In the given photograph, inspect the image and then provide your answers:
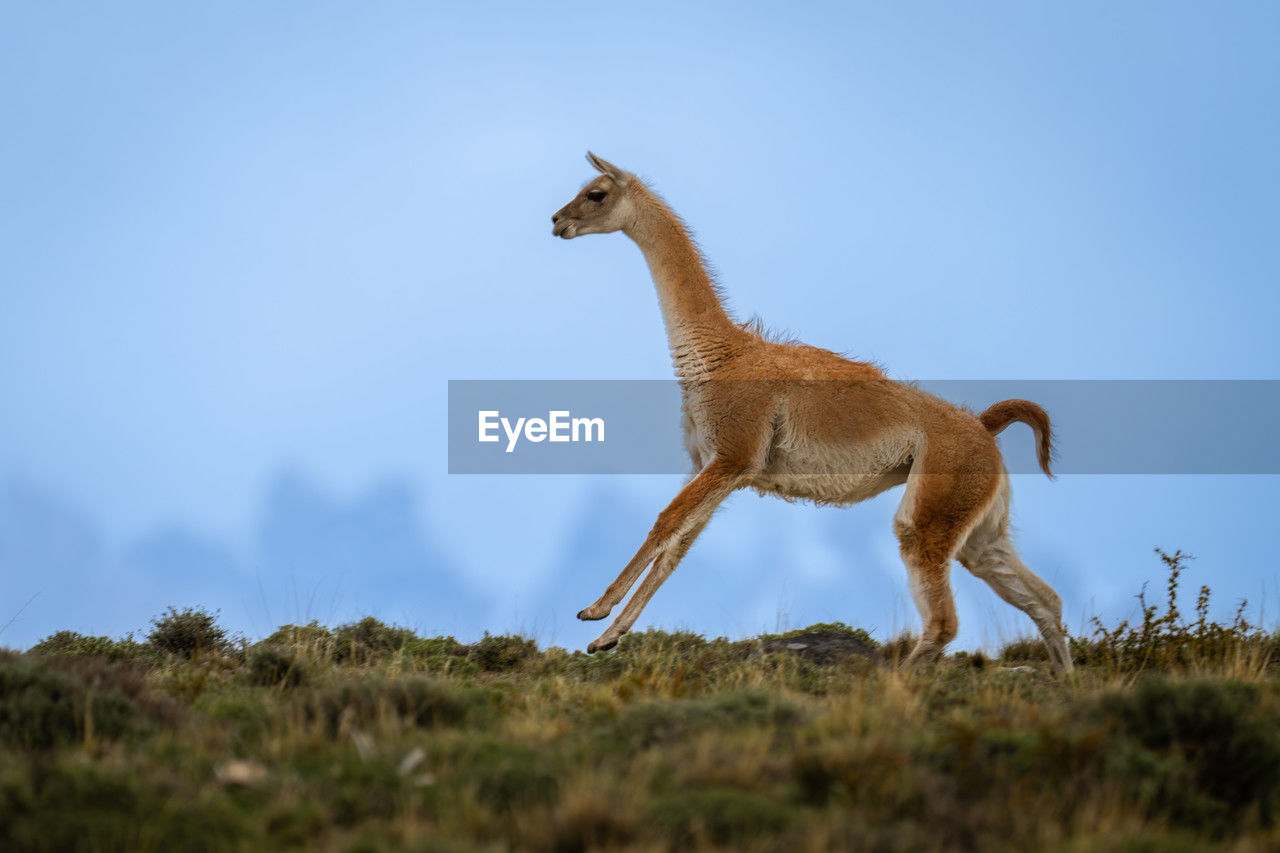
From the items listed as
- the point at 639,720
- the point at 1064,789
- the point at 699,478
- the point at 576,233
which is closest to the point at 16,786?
the point at 639,720

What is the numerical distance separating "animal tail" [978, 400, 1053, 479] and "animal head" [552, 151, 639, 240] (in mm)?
4219

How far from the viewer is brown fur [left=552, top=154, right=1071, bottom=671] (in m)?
9.55

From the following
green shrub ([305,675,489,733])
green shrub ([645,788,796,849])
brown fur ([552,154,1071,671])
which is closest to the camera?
green shrub ([645,788,796,849])

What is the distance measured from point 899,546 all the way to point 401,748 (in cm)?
551

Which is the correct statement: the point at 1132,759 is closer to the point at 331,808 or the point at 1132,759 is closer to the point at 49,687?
the point at 331,808

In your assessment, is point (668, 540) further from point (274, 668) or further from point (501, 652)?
point (274, 668)

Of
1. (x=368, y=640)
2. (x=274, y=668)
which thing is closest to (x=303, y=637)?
(x=368, y=640)

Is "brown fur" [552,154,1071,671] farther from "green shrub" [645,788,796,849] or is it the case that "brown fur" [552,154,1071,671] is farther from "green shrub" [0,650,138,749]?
"green shrub" [645,788,796,849]

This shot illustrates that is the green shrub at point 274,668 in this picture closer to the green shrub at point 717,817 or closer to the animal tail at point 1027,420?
the green shrub at point 717,817

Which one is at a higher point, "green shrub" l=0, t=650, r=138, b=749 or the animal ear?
the animal ear

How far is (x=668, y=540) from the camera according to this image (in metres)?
9.65

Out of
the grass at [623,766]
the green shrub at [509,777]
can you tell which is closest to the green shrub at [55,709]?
the grass at [623,766]

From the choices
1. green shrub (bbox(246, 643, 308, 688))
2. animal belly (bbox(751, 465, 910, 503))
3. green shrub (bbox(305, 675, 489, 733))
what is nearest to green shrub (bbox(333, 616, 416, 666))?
green shrub (bbox(246, 643, 308, 688))

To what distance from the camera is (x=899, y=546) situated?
965cm
